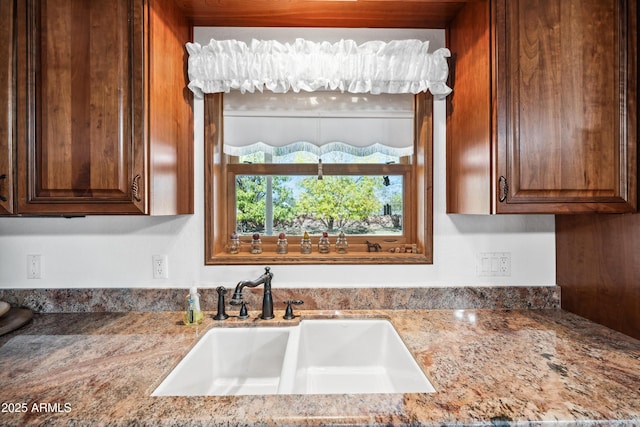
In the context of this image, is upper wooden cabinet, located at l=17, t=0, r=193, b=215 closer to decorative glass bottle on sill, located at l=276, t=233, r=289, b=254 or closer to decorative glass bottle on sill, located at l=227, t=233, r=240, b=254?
decorative glass bottle on sill, located at l=227, t=233, r=240, b=254

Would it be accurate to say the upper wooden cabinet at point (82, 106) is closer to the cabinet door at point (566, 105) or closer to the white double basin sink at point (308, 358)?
the white double basin sink at point (308, 358)

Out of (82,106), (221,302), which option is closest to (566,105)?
(221,302)

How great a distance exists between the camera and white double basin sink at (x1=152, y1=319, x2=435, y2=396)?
50.3 inches

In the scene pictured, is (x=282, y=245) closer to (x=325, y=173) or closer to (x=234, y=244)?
(x=234, y=244)

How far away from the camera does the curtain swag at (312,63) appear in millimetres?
1452

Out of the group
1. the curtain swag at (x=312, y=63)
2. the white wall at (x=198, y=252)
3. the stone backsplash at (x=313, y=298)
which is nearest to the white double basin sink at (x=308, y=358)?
the stone backsplash at (x=313, y=298)

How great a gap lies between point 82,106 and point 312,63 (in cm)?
90

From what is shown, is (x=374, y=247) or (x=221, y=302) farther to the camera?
(x=374, y=247)

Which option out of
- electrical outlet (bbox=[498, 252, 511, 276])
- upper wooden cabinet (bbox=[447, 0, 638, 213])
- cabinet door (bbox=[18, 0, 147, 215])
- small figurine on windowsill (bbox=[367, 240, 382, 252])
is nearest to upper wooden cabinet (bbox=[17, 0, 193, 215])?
cabinet door (bbox=[18, 0, 147, 215])

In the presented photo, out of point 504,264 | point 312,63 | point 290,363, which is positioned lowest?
point 290,363

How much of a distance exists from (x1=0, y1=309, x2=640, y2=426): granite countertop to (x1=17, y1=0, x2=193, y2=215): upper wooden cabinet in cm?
49

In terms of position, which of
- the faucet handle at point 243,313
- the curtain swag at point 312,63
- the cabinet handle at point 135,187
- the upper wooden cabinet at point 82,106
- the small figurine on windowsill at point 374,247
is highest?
the curtain swag at point 312,63

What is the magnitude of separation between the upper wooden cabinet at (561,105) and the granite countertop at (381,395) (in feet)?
1.63

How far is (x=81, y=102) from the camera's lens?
1.16 meters
